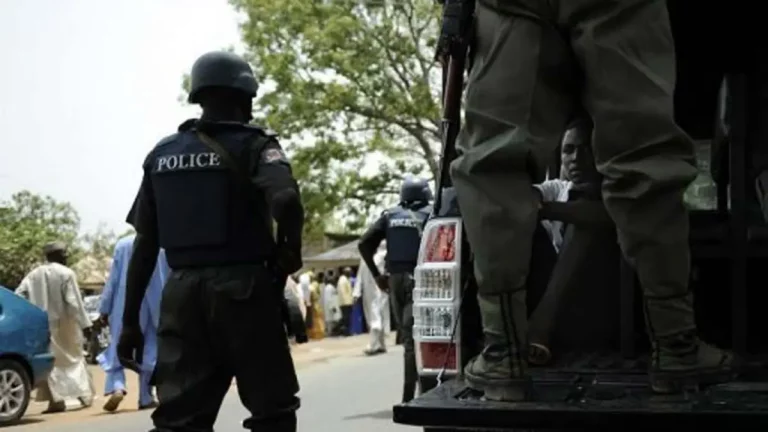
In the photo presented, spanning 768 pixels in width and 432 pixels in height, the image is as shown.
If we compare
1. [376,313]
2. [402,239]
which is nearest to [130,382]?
[376,313]

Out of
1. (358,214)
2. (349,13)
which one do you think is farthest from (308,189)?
(349,13)

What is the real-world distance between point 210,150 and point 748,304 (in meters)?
2.14

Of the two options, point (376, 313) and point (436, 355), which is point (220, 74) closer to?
point (436, 355)

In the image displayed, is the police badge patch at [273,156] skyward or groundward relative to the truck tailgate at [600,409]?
skyward

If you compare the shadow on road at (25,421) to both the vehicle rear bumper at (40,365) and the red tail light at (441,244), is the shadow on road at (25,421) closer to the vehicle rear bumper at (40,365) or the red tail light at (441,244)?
the vehicle rear bumper at (40,365)

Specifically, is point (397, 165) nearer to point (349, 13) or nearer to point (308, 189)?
point (308, 189)

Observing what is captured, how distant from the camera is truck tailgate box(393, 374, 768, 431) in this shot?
3.35 metres

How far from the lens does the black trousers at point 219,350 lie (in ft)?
16.4

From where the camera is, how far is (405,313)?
33.4ft

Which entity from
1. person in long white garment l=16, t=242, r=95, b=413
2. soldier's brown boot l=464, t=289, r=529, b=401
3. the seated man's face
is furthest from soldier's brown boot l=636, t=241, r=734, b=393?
person in long white garment l=16, t=242, r=95, b=413

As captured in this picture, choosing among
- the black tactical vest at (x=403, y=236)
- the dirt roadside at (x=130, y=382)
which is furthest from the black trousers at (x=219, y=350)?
the black tactical vest at (x=403, y=236)

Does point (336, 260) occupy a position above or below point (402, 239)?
below

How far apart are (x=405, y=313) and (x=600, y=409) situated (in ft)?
22.1

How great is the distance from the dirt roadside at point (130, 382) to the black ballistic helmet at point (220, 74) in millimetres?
4498
